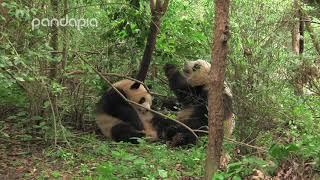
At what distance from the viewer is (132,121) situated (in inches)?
299

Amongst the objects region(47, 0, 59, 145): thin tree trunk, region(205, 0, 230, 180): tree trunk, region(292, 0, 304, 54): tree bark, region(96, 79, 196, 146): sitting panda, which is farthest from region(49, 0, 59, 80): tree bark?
region(292, 0, 304, 54): tree bark

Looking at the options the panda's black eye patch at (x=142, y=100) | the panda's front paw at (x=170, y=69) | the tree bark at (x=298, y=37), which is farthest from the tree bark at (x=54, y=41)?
the tree bark at (x=298, y=37)

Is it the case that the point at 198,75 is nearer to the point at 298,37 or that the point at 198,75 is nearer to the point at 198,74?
the point at 198,74

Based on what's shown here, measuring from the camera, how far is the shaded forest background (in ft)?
15.9

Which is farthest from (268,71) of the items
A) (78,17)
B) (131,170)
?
(78,17)

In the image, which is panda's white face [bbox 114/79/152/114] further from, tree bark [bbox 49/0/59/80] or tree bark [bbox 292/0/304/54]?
tree bark [bbox 292/0/304/54]

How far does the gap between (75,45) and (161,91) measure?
2.57 metres

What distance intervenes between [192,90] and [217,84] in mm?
3469

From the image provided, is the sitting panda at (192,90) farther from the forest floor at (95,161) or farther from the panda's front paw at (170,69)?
the forest floor at (95,161)

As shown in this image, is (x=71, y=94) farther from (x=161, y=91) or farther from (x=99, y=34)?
(x=161, y=91)

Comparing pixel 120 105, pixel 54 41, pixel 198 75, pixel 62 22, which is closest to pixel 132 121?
pixel 120 105

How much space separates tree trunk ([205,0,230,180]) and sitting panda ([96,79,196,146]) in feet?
8.86

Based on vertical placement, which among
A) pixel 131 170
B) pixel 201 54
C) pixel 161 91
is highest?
pixel 201 54

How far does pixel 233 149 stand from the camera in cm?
540
